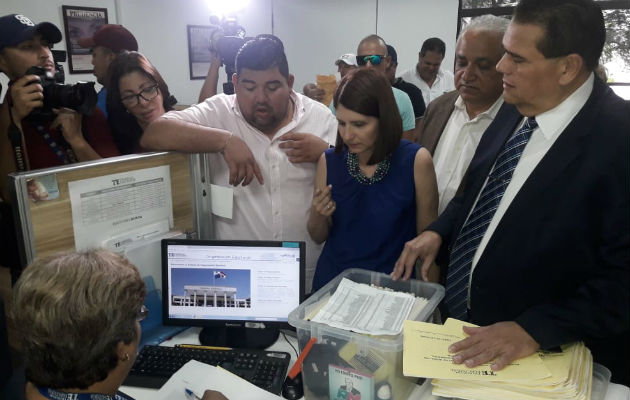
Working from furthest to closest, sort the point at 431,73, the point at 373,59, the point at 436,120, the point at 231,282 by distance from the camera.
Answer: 1. the point at 431,73
2. the point at 373,59
3. the point at 436,120
4. the point at 231,282

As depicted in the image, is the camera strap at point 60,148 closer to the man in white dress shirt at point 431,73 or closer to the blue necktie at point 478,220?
the blue necktie at point 478,220

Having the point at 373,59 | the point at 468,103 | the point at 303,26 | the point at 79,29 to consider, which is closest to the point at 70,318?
the point at 468,103

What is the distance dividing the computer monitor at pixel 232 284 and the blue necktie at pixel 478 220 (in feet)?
1.50

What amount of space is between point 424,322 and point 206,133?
891 millimetres

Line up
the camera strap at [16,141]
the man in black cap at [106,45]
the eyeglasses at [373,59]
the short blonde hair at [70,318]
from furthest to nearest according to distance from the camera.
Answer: the eyeglasses at [373,59], the man in black cap at [106,45], the camera strap at [16,141], the short blonde hair at [70,318]

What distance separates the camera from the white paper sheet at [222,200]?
1615 mm

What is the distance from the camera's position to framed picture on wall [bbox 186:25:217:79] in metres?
4.69

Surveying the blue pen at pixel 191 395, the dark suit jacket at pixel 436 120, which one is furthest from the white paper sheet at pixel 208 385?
the dark suit jacket at pixel 436 120

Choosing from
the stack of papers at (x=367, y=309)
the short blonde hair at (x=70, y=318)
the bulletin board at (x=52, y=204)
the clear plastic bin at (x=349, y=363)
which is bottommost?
the clear plastic bin at (x=349, y=363)

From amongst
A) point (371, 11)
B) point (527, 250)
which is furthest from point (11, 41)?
point (371, 11)

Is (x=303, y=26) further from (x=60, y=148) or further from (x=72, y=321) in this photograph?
(x=72, y=321)

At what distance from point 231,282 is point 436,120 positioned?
1093mm

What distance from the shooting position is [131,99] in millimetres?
1714

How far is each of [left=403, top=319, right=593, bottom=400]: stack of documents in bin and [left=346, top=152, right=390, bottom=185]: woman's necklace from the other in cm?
59
